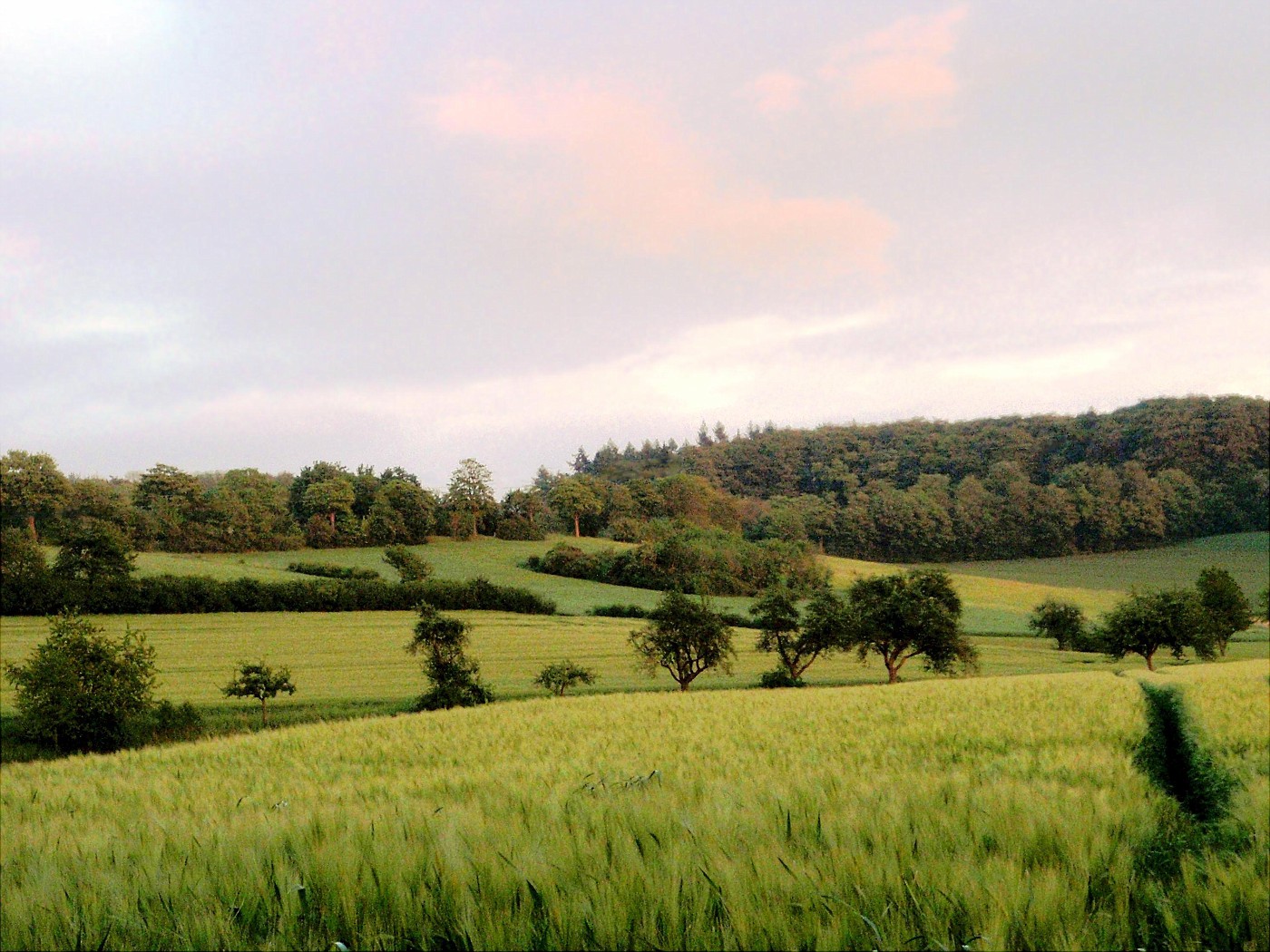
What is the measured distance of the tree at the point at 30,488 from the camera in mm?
66250

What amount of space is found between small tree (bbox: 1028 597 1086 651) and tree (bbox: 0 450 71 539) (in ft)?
269

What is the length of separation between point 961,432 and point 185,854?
83471mm

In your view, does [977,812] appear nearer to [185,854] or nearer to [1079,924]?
[1079,924]

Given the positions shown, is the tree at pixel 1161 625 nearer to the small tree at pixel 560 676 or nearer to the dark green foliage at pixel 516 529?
the small tree at pixel 560 676

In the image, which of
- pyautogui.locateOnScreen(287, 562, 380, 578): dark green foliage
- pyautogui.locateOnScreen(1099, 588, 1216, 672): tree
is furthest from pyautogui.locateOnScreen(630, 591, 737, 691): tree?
pyautogui.locateOnScreen(287, 562, 380, 578): dark green foliage

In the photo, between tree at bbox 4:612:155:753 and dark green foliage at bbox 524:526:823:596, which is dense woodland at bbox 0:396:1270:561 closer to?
dark green foliage at bbox 524:526:823:596

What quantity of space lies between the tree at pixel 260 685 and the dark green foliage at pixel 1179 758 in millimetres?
39113

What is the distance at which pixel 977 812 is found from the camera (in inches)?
99.3

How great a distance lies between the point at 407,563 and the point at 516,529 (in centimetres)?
1335

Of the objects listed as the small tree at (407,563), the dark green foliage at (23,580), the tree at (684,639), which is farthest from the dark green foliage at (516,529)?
the tree at (684,639)

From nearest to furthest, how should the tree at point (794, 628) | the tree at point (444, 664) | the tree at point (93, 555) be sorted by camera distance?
the tree at point (444, 664) → the tree at point (794, 628) → the tree at point (93, 555)

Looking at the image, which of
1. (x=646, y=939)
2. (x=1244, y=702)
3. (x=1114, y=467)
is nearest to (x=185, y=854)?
(x=646, y=939)

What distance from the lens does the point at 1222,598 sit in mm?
53562

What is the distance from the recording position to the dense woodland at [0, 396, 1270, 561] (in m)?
48.3
